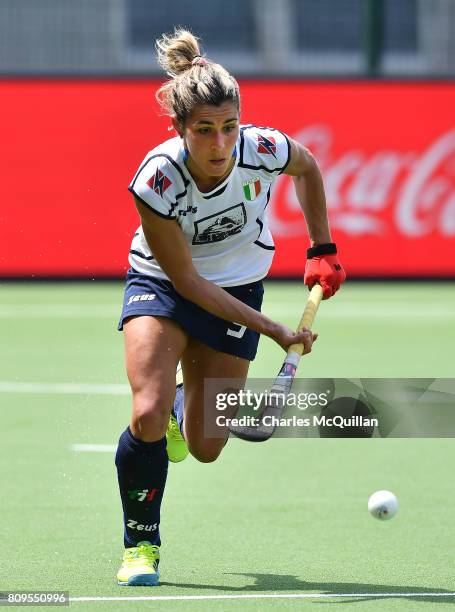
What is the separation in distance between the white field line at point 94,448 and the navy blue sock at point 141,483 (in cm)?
213

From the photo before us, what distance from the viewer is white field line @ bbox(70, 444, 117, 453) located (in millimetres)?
6609

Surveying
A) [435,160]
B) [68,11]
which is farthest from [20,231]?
[435,160]

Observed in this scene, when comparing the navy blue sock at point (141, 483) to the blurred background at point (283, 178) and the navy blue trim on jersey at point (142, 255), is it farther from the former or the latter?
the blurred background at point (283, 178)

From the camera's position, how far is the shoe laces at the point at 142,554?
4375 millimetres

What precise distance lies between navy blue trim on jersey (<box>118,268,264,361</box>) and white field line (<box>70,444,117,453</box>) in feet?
6.00

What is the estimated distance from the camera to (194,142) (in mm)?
4352

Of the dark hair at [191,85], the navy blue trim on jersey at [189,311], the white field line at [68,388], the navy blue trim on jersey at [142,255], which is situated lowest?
the navy blue trim on jersey at [189,311]

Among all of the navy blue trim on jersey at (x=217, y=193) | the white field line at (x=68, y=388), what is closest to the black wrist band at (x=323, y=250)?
the navy blue trim on jersey at (x=217, y=193)

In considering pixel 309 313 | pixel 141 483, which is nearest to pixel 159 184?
pixel 309 313

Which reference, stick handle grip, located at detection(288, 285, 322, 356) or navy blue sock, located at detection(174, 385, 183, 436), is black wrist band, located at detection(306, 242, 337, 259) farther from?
navy blue sock, located at detection(174, 385, 183, 436)

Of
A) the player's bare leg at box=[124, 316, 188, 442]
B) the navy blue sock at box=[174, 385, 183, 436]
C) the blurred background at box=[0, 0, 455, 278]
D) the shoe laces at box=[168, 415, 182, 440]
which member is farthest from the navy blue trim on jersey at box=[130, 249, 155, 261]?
the blurred background at box=[0, 0, 455, 278]

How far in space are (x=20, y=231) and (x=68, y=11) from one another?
279cm

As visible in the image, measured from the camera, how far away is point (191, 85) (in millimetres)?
4340

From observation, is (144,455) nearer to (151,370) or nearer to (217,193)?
(151,370)
